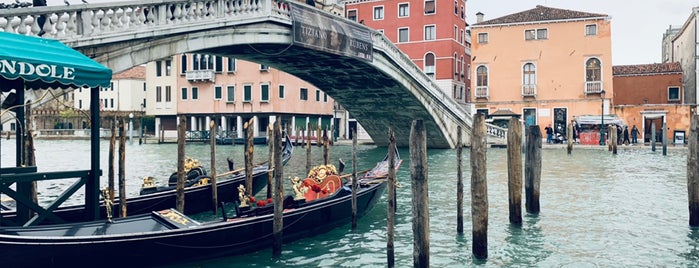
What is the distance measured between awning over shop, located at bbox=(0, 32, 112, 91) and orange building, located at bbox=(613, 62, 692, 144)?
21.6 m

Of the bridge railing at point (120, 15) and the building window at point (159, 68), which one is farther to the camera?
the building window at point (159, 68)

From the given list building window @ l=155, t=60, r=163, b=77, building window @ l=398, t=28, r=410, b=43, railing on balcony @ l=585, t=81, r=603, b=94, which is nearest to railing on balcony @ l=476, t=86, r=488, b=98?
railing on balcony @ l=585, t=81, r=603, b=94

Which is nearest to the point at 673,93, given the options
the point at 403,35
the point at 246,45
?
the point at 403,35

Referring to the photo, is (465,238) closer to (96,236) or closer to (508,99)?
(96,236)

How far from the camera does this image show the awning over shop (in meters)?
4.66

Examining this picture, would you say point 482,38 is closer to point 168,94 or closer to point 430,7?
point 430,7

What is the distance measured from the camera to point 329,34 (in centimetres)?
1370

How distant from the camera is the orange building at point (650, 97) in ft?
74.2

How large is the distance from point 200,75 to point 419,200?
24.5 metres

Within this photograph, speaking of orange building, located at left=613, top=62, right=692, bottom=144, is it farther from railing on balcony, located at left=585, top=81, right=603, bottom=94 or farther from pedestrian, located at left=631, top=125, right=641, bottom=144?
railing on balcony, located at left=585, top=81, right=603, bottom=94

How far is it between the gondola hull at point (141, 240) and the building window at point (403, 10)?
2102 centimetres

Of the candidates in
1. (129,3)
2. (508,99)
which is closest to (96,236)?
(129,3)

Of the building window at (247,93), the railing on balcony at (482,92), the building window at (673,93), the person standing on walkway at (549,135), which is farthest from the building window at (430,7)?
the building window at (673,93)

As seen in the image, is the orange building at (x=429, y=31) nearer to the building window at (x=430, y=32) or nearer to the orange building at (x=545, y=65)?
the building window at (x=430, y=32)
